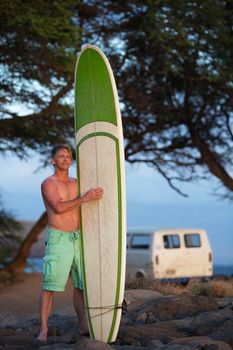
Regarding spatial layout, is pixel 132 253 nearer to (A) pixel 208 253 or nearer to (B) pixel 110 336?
(A) pixel 208 253

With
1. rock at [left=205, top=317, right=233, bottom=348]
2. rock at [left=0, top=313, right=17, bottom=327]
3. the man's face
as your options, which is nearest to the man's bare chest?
the man's face

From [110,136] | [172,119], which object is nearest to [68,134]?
[172,119]

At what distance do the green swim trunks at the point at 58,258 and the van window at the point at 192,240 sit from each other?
12533 mm

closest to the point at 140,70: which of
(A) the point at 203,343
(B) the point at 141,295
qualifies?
(B) the point at 141,295

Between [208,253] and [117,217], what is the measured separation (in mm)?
12998

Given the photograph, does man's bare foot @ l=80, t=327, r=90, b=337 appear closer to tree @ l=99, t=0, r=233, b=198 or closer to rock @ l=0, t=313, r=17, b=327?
rock @ l=0, t=313, r=17, b=327

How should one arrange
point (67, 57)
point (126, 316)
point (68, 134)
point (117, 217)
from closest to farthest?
point (117, 217)
point (126, 316)
point (67, 57)
point (68, 134)

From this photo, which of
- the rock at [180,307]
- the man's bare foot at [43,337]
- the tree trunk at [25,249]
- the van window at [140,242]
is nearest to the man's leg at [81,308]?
the man's bare foot at [43,337]

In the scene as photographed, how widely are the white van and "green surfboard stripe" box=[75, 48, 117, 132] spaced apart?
11.1 m

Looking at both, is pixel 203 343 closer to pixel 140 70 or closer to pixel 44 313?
pixel 44 313

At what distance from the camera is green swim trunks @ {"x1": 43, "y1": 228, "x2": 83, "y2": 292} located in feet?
22.2

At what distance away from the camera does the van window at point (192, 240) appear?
19.2 m

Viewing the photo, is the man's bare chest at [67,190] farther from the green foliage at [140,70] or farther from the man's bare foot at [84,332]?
the green foliage at [140,70]

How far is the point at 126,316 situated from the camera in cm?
925
